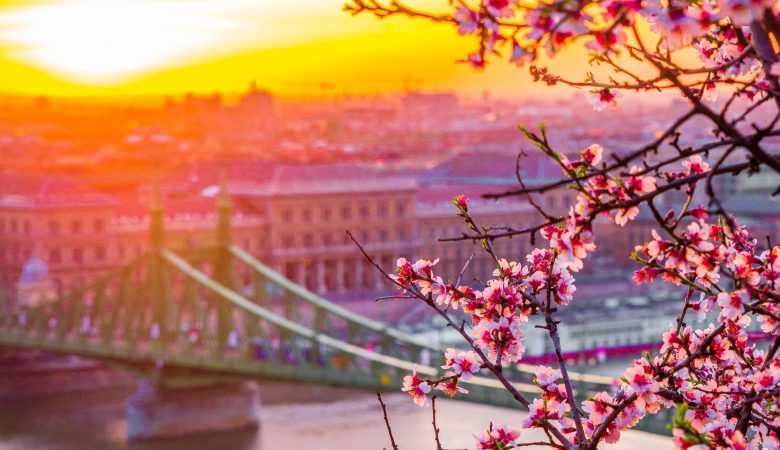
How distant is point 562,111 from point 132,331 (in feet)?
104

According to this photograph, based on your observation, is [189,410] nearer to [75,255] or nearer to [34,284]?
[34,284]

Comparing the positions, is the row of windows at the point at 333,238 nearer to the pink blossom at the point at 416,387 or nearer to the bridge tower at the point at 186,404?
the bridge tower at the point at 186,404

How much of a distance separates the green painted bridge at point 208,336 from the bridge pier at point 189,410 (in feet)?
0.40

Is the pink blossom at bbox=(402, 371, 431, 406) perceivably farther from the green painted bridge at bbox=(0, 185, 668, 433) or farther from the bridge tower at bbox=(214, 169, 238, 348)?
the bridge tower at bbox=(214, 169, 238, 348)

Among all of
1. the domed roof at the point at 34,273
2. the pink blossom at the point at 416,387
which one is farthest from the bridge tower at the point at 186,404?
the pink blossom at the point at 416,387

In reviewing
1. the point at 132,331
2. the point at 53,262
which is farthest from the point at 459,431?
the point at 53,262

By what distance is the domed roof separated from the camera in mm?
22172

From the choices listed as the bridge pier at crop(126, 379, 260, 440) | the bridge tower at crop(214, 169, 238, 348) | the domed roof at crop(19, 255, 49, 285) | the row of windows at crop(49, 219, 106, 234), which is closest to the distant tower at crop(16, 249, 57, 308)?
the domed roof at crop(19, 255, 49, 285)

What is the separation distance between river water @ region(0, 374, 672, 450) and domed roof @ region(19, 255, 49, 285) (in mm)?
5769

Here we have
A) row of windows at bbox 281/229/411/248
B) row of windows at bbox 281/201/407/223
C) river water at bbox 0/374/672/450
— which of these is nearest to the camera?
river water at bbox 0/374/672/450

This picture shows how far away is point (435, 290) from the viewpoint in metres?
2.15

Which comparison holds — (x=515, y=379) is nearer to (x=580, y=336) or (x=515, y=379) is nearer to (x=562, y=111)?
(x=580, y=336)

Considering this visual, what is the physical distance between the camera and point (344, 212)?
2738 centimetres

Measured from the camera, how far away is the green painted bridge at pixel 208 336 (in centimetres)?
1480
